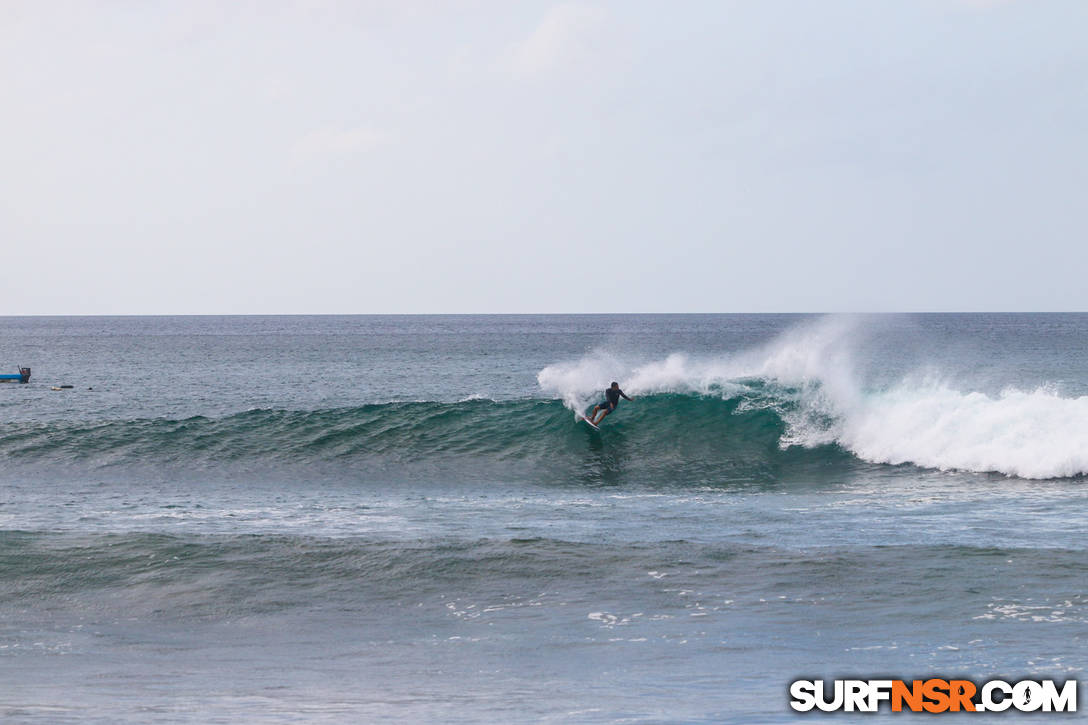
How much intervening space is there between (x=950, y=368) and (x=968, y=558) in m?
55.8

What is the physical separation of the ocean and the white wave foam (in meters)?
0.08

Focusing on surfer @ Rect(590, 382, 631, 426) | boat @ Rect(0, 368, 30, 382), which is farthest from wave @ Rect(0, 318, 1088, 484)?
boat @ Rect(0, 368, 30, 382)

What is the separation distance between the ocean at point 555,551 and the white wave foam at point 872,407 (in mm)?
83

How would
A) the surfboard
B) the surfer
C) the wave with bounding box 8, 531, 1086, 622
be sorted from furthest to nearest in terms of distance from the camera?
the surfboard
the surfer
the wave with bounding box 8, 531, 1086, 622

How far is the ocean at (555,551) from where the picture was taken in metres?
8.73

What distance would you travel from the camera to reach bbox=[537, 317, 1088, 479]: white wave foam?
19.8m

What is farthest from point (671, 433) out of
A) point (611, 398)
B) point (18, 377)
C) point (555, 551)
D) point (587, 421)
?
point (18, 377)

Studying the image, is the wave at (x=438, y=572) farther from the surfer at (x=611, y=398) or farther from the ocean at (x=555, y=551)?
the surfer at (x=611, y=398)

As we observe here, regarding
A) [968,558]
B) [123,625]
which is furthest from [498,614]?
[968,558]

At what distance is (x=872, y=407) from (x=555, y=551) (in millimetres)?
13154

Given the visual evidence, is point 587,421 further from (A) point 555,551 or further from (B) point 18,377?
(B) point 18,377

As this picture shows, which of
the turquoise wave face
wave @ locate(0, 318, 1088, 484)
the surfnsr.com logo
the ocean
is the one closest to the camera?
the surfnsr.com logo

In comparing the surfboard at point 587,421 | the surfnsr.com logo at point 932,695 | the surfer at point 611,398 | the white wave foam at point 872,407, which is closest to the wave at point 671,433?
the white wave foam at point 872,407

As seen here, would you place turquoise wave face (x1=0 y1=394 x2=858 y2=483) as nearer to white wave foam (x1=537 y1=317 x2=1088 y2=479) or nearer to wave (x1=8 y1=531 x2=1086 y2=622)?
white wave foam (x1=537 y1=317 x2=1088 y2=479)
